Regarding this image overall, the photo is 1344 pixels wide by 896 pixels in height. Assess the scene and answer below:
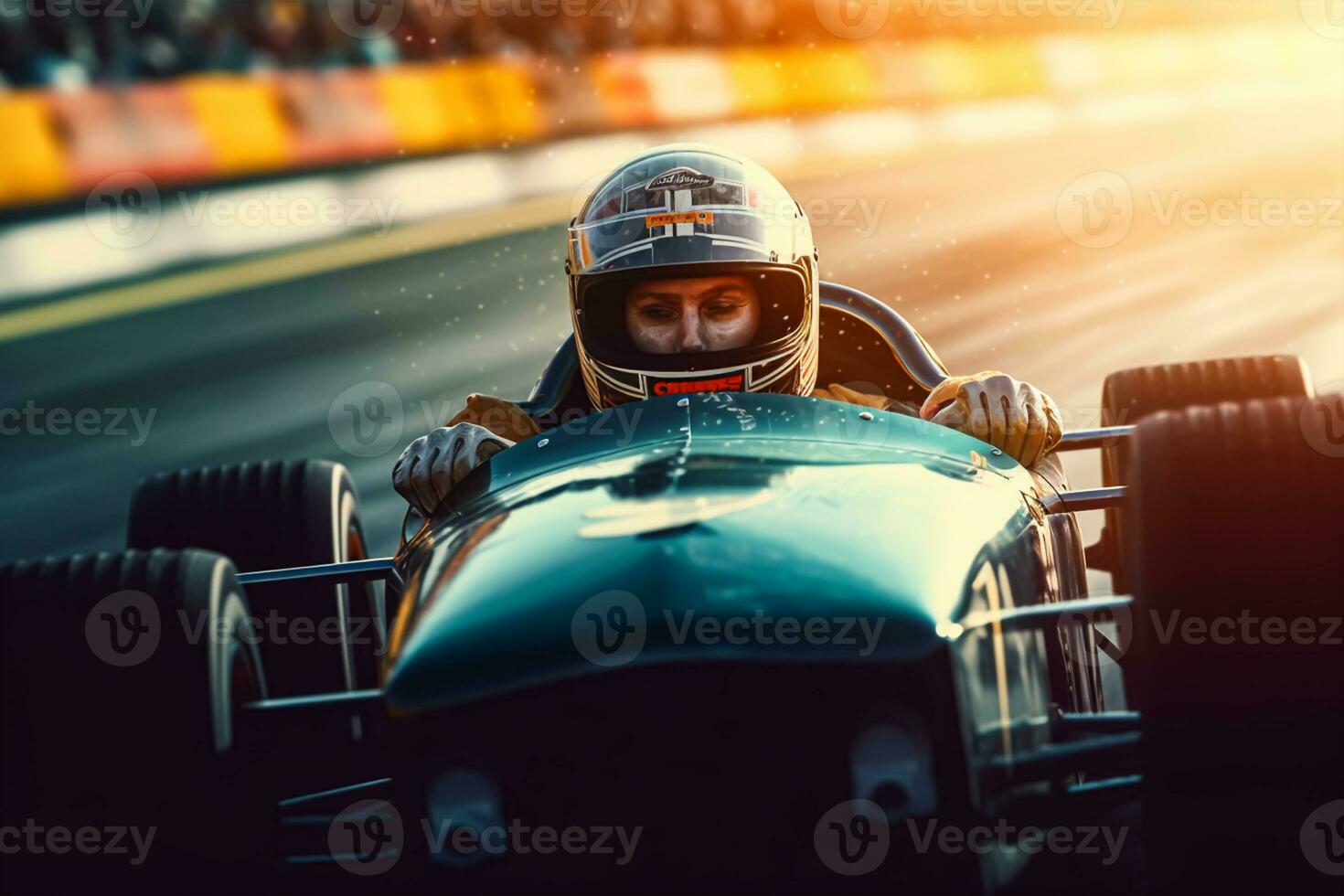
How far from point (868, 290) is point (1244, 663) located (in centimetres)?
870

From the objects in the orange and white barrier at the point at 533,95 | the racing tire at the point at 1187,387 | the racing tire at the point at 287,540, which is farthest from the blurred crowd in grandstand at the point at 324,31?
the racing tire at the point at 1187,387

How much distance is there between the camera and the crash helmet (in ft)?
11.8

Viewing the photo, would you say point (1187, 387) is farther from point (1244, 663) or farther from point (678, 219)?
point (1244, 663)

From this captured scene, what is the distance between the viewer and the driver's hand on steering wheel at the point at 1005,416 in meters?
3.19

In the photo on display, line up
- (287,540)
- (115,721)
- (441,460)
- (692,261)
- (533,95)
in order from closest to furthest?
(115,721) < (441,460) < (692,261) < (287,540) < (533,95)

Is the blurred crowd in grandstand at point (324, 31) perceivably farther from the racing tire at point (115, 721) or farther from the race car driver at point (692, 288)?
the racing tire at point (115, 721)

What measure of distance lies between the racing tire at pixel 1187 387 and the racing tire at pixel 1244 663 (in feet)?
7.38

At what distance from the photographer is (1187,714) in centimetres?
202

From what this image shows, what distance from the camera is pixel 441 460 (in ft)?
10.1

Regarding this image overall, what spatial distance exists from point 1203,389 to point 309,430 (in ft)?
16.0

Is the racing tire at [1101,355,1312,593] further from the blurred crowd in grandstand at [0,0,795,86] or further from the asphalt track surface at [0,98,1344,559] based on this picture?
the blurred crowd in grandstand at [0,0,795,86]

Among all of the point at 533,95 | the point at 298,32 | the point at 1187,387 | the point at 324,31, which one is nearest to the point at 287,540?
the point at 1187,387

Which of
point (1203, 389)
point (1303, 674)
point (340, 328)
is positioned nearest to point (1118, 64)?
point (340, 328)

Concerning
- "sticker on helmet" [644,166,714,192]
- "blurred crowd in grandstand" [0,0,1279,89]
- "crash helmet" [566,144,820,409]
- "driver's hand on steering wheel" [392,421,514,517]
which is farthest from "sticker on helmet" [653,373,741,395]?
"blurred crowd in grandstand" [0,0,1279,89]
